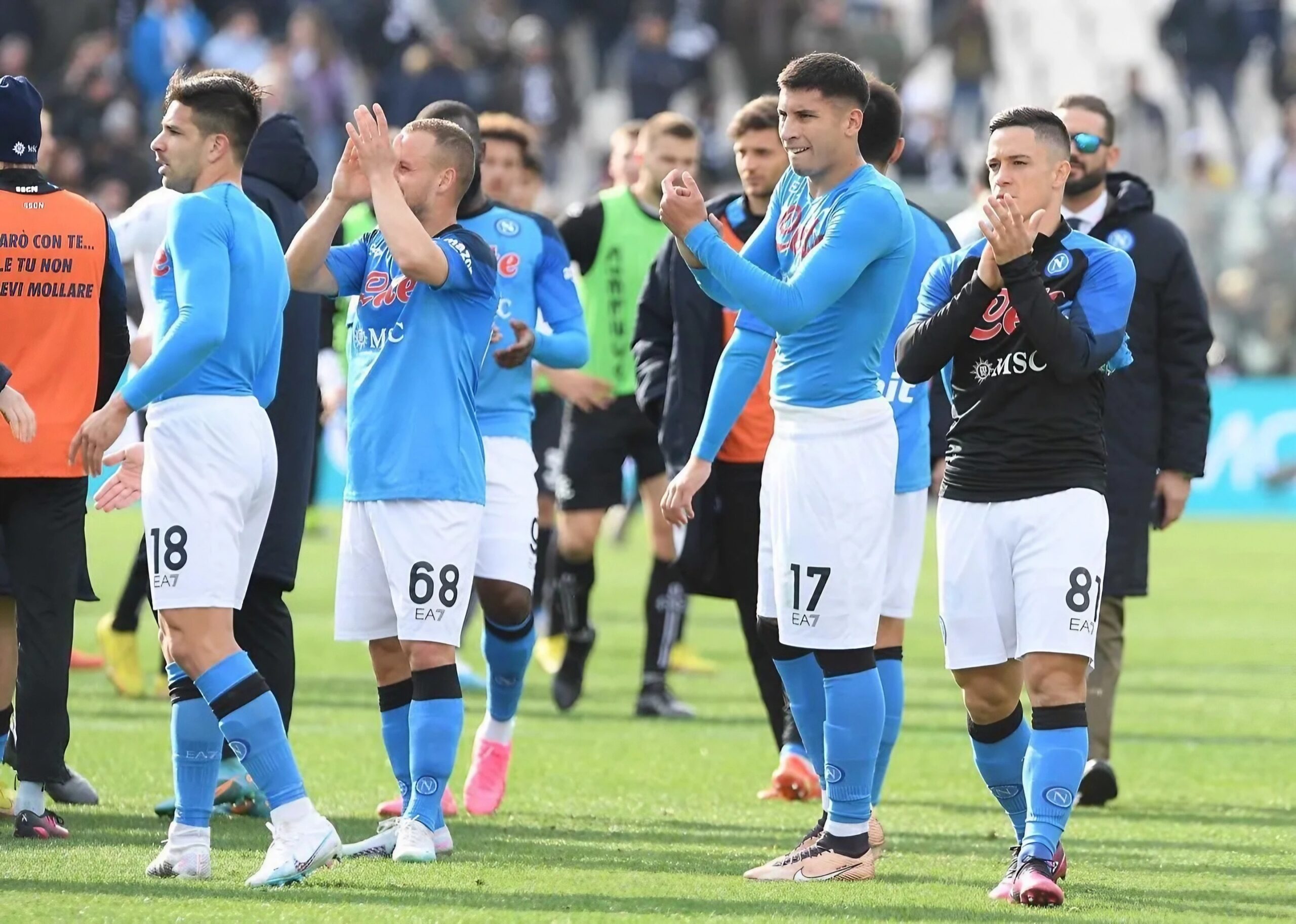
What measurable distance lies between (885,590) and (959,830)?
89 cm

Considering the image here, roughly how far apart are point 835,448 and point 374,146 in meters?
1.57

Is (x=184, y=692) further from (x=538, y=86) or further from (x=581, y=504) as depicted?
(x=538, y=86)

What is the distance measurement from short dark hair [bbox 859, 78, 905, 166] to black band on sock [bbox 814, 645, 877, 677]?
1695 mm

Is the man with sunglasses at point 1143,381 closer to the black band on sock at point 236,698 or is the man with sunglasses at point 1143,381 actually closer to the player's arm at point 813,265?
the player's arm at point 813,265

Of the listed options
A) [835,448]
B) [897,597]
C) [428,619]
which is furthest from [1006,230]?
[428,619]

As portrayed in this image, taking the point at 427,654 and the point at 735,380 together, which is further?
the point at 735,380

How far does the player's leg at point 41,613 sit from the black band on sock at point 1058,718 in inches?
121

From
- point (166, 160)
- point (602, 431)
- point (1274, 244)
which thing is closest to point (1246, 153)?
point (1274, 244)

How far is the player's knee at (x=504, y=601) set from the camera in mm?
7434

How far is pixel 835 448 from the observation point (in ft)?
20.4

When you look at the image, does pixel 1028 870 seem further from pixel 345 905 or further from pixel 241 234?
pixel 241 234

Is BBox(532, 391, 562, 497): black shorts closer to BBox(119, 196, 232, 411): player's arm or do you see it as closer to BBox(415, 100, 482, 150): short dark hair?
BBox(415, 100, 482, 150): short dark hair

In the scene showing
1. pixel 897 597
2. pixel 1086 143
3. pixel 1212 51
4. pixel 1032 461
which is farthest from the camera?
pixel 1212 51

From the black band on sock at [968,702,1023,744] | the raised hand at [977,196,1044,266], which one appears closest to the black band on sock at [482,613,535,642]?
the black band on sock at [968,702,1023,744]
